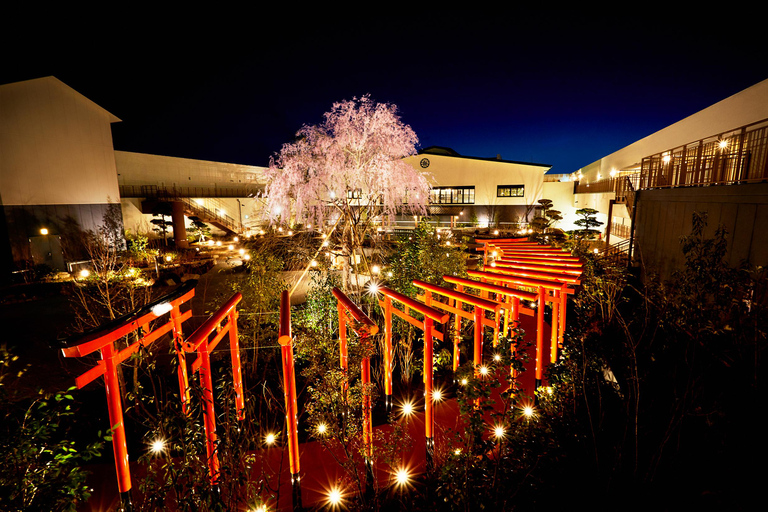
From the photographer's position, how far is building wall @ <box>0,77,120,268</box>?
1520cm

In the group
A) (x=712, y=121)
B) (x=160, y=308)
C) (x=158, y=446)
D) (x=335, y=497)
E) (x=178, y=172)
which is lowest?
(x=335, y=497)

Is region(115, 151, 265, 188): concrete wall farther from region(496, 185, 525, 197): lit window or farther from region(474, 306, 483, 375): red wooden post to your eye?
region(496, 185, 525, 197): lit window

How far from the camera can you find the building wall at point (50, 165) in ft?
49.9

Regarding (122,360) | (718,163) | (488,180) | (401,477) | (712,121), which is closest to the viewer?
(122,360)

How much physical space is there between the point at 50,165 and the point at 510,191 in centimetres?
2913

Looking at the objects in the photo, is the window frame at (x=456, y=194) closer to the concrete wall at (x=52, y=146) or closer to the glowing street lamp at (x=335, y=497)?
the concrete wall at (x=52, y=146)

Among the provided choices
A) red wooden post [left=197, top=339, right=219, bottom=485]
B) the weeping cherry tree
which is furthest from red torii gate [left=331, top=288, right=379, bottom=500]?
the weeping cherry tree

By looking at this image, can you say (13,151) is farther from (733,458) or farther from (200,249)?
(733,458)

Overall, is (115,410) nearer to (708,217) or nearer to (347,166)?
(347,166)

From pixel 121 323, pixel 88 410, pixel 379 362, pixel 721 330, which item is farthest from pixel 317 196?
pixel 721 330

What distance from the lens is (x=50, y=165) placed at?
16.4 m

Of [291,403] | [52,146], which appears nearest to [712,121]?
[291,403]

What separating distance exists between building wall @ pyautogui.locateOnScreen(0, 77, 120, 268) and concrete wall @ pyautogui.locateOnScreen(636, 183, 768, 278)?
24.8m

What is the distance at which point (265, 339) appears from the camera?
318 inches
